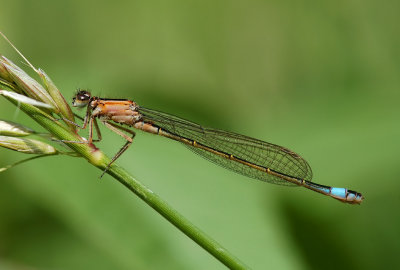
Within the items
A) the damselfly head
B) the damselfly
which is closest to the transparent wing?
the damselfly

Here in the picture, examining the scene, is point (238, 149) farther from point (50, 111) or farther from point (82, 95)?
point (50, 111)

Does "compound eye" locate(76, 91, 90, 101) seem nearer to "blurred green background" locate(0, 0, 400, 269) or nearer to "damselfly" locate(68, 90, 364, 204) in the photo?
"damselfly" locate(68, 90, 364, 204)

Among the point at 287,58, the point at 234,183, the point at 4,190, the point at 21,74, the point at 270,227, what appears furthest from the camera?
the point at 287,58

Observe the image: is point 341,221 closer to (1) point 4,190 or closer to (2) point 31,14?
(1) point 4,190

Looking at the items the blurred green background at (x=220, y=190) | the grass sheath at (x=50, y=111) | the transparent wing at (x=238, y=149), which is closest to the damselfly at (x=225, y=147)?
the transparent wing at (x=238, y=149)

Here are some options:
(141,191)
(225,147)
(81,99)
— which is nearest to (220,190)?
(225,147)

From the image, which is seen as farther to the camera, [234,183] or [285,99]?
[285,99]

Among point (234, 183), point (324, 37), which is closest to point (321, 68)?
point (324, 37)
